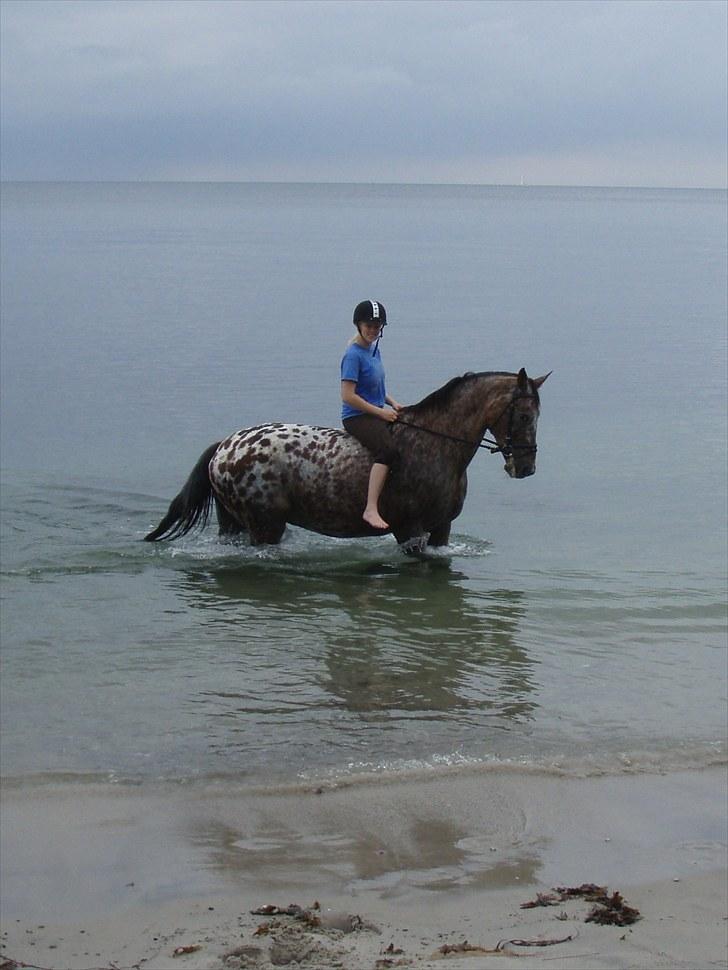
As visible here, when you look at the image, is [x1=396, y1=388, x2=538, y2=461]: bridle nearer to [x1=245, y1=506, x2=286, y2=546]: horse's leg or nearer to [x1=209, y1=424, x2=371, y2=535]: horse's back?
[x1=209, y1=424, x2=371, y2=535]: horse's back

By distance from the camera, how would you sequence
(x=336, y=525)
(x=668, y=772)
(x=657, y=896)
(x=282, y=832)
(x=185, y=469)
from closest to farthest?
(x=657, y=896), (x=282, y=832), (x=668, y=772), (x=336, y=525), (x=185, y=469)

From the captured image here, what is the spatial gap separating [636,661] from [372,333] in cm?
342

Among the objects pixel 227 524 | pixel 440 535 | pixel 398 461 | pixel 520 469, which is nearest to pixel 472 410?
pixel 520 469

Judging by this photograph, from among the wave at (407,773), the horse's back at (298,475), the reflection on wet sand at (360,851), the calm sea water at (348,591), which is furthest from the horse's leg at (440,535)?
the reflection on wet sand at (360,851)

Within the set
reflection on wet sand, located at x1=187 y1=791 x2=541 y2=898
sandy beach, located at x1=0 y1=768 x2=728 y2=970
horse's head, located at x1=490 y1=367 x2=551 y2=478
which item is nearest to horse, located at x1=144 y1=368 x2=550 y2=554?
horse's head, located at x1=490 y1=367 x2=551 y2=478

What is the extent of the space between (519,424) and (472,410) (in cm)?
46

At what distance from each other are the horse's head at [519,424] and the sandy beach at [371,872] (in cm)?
467

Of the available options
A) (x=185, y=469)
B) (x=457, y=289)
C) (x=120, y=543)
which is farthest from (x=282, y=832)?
(x=457, y=289)

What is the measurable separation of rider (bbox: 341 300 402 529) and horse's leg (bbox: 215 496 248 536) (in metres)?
1.62

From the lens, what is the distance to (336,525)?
12.6 meters

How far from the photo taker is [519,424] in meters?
12.2

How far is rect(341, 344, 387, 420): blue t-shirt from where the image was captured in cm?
1170

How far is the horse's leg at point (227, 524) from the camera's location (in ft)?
43.5

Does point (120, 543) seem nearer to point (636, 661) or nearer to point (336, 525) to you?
point (336, 525)
